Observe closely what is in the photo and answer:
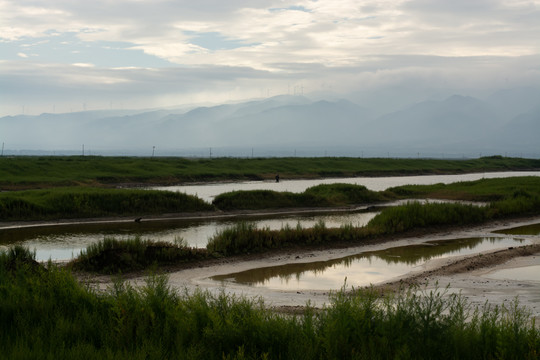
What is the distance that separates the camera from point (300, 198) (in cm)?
4212

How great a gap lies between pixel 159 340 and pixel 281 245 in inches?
559

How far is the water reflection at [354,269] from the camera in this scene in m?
17.8

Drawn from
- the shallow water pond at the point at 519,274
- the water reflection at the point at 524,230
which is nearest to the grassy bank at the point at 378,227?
the water reflection at the point at 524,230

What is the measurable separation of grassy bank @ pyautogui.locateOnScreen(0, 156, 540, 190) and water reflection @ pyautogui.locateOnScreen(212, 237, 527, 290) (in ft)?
127

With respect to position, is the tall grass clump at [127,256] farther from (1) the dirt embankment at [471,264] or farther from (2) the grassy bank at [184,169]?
(2) the grassy bank at [184,169]

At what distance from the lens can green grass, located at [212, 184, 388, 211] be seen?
39.7m

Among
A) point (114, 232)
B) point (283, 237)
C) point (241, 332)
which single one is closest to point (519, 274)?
point (283, 237)

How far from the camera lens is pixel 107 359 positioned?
27.4 ft

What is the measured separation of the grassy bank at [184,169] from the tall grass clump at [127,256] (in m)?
35.4

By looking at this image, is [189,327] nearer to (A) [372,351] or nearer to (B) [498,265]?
(A) [372,351]

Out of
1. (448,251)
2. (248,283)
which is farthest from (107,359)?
(448,251)

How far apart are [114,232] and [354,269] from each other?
577 inches

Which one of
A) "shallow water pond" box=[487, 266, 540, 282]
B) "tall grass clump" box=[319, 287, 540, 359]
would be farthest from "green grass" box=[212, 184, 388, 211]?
"tall grass clump" box=[319, 287, 540, 359]

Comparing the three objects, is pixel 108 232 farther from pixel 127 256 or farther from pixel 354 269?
pixel 354 269
